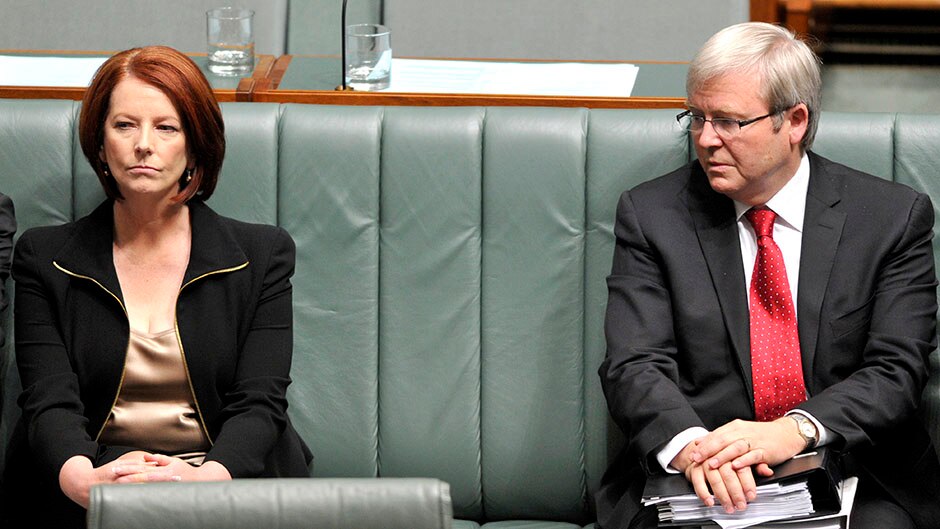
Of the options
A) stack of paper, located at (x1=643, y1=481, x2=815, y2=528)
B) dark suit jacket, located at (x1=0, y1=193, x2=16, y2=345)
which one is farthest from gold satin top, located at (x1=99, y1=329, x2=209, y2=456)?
stack of paper, located at (x1=643, y1=481, x2=815, y2=528)

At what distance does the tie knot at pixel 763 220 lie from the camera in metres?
2.22

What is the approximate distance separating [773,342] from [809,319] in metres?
0.07

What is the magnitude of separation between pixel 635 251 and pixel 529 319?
0.86 ft

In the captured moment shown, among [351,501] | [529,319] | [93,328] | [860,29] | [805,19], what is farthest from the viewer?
[860,29]

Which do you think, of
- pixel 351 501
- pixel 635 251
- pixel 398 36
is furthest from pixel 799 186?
pixel 398 36

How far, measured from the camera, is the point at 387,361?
2443 mm

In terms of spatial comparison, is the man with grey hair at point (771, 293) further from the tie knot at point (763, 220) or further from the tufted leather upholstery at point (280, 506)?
the tufted leather upholstery at point (280, 506)

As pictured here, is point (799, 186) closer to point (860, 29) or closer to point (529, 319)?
point (529, 319)

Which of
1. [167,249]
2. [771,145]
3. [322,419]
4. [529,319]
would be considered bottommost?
[322,419]

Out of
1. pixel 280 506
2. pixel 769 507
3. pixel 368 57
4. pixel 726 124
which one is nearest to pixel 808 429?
pixel 769 507

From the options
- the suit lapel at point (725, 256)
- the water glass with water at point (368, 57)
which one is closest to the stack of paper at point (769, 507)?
the suit lapel at point (725, 256)

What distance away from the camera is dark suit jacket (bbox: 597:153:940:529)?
2.15m

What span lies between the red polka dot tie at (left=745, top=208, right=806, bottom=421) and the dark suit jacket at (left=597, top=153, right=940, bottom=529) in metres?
0.02

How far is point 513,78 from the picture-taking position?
2.77 metres
